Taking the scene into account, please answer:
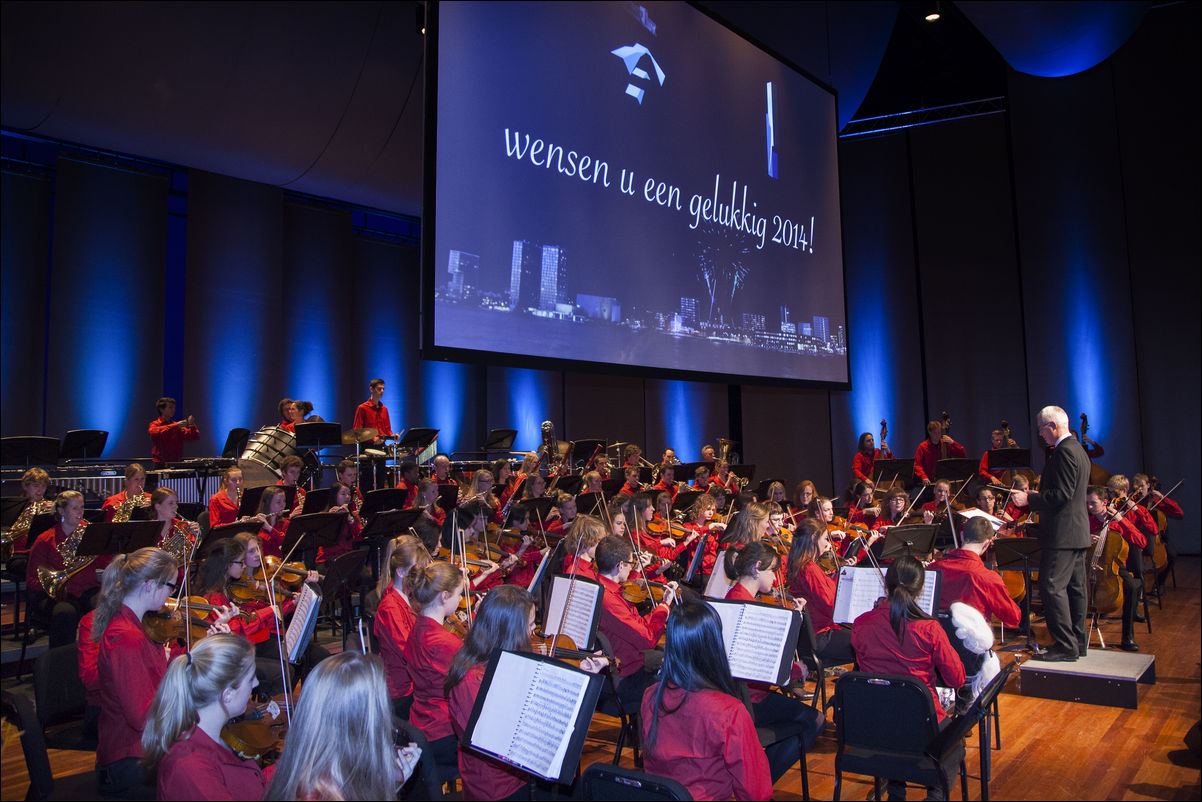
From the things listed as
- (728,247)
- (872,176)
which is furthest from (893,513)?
(872,176)

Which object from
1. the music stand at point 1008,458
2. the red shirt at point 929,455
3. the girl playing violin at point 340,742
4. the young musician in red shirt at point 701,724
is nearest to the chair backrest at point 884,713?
the young musician in red shirt at point 701,724

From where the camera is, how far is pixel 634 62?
734 cm

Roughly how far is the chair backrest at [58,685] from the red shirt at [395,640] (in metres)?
1.20

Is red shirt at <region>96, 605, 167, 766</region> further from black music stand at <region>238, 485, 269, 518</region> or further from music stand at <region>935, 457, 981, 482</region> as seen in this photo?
music stand at <region>935, 457, 981, 482</region>

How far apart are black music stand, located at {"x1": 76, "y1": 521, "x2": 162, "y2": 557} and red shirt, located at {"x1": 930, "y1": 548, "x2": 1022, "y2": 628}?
4762mm

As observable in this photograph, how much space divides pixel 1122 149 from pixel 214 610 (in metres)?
12.8

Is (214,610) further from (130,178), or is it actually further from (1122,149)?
(1122,149)

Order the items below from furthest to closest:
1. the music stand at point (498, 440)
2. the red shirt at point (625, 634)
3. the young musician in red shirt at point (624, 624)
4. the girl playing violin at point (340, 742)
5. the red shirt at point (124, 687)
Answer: the music stand at point (498, 440), the red shirt at point (625, 634), the young musician in red shirt at point (624, 624), the red shirt at point (124, 687), the girl playing violin at point (340, 742)

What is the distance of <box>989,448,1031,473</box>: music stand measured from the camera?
29.3 ft

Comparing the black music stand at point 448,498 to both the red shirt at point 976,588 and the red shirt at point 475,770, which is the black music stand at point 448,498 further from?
the red shirt at point 475,770

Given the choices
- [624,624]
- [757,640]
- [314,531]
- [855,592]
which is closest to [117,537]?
[314,531]

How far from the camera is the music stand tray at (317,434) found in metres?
7.56

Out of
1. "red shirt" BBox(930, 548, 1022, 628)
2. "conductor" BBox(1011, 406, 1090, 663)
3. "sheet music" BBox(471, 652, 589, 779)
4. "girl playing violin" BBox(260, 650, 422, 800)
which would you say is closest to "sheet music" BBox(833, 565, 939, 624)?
"red shirt" BBox(930, 548, 1022, 628)

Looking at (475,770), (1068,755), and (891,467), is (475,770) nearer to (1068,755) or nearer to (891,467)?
(1068,755)
